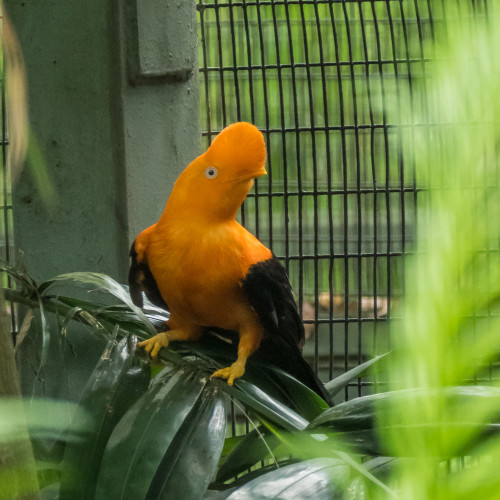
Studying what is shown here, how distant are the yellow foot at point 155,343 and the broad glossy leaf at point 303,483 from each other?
0.40 m

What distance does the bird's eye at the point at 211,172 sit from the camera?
Answer: 3.18ft

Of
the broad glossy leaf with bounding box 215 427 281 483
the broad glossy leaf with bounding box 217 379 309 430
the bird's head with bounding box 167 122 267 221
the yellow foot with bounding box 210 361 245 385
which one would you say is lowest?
the broad glossy leaf with bounding box 215 427 281 483

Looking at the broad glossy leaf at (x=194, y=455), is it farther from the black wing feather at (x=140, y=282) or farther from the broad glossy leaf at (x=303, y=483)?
the black wing feather at (x=140, y=282)

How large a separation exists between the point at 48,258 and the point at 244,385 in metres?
0.71

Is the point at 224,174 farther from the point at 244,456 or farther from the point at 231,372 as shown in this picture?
the point at 244,456

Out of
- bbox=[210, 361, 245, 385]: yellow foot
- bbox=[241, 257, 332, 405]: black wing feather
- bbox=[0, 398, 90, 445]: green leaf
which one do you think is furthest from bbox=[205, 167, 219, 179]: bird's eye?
bbox=[0, 398, 90, 445]: green leaf

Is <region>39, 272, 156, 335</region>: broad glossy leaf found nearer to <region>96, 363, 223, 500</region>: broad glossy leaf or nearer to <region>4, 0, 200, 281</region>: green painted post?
<region>96, 363, 223, 500</region>: broad glossy leaf

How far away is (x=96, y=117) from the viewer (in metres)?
1.33

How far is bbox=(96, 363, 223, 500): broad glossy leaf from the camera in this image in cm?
62

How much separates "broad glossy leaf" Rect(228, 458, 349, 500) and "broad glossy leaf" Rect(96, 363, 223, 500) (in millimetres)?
164

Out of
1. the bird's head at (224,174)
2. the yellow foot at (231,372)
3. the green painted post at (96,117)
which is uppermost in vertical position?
the green painted post at (96,117)

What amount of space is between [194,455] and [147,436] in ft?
0.17

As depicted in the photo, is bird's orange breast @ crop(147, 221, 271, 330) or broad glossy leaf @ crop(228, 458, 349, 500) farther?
bird's orange breast @ crop(147, 221, 271, 330)

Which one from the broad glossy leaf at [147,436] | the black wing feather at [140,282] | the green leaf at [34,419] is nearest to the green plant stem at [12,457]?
the green leaf at [34,419]
